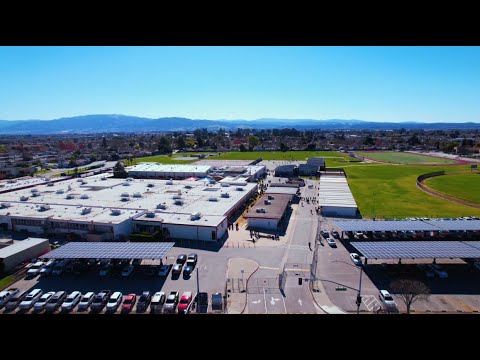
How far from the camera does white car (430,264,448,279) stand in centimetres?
1155

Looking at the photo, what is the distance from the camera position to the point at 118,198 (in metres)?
20.8

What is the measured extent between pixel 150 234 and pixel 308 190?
49.8ft

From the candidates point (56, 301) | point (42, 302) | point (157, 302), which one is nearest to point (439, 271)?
point (157, 302)

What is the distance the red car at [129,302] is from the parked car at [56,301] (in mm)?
2186

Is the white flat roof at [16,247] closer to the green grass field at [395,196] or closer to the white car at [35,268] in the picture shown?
the white car at [35,268]

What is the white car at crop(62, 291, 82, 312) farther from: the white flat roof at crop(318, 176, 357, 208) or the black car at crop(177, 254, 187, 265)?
the white flat roof at crop(318, 176, 357, 208)

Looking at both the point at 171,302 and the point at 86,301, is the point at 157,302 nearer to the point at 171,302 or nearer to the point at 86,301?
the point at 171,302

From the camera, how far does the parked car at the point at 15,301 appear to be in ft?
33.1

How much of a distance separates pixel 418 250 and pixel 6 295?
1487 centimetres

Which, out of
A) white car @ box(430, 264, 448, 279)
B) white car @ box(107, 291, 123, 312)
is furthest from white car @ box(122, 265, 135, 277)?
white car @ box(430, 264, 448, 279)

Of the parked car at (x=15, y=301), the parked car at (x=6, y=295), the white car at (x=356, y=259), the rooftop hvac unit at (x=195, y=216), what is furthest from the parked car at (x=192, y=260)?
the white car at (x=356, y=259)
